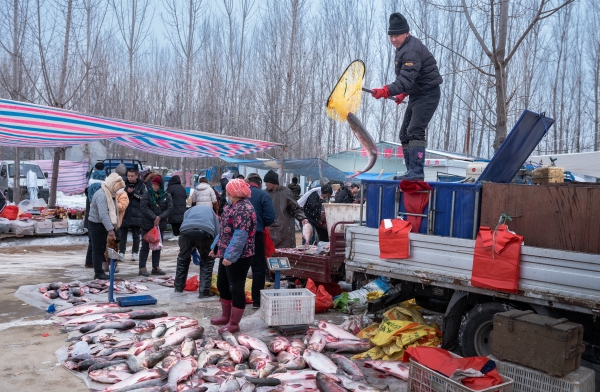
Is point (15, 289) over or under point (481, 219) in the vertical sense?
under

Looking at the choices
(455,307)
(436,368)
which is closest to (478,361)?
(436,368)

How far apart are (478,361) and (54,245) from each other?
1267cm

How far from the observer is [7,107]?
8258mm

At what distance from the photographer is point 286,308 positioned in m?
6.23

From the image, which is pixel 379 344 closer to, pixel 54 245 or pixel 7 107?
pixel 7 107

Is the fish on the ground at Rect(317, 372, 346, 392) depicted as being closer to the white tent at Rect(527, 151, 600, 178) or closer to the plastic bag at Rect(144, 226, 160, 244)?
the plastic bag at Rect(144, 226, 160, 244)

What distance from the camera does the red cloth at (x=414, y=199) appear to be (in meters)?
5.75

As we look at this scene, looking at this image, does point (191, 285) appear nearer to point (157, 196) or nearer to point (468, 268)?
point (157, 196)

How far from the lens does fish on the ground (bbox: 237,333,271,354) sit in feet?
18.4

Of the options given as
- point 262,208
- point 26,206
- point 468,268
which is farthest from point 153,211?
point 26,206

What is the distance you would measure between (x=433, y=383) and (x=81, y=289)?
20.1 ft

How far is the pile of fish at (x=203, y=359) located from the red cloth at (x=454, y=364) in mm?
543

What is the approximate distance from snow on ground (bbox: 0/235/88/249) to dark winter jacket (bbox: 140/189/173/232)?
210 inches

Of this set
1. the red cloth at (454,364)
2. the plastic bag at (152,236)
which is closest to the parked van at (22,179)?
the plastic bag at (152,236)
